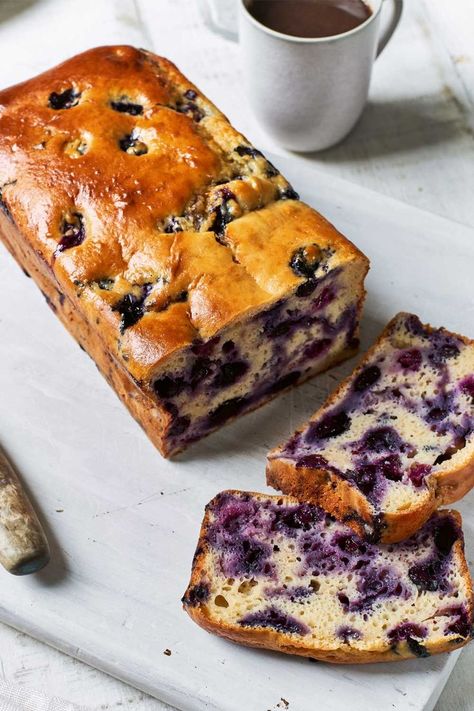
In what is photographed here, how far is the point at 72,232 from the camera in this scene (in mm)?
3162

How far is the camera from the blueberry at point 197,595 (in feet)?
9.30

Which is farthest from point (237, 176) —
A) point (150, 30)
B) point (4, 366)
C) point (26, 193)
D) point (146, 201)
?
point (150, 30)

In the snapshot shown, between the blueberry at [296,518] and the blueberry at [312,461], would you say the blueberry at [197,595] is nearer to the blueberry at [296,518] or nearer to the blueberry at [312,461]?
the blueberry at [296,518]

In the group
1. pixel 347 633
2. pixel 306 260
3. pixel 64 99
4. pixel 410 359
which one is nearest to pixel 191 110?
pixel 64 99

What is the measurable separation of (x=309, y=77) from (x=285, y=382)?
1277 mm

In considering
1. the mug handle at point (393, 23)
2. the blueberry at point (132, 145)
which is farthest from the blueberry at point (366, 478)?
the mug handle at point (393, 23)

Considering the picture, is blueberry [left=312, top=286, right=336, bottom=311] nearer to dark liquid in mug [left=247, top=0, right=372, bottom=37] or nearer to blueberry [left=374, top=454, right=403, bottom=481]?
blueberry [left=374, top=454, right=403, bottom=481]

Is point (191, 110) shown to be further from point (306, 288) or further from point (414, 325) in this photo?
point (414, 325)

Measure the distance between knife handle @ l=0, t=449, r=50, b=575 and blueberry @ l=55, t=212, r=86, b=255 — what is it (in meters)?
0.76

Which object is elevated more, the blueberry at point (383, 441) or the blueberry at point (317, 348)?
the blueberry at point (317, 348)

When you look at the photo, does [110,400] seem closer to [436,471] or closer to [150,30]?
[436,471]

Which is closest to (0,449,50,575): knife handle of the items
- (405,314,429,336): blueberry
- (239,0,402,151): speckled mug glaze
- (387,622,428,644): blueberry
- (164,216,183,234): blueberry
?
(164,216,183,234): blueberry

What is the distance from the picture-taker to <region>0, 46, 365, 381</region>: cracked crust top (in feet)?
9.86

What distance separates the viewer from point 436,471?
2988mm
